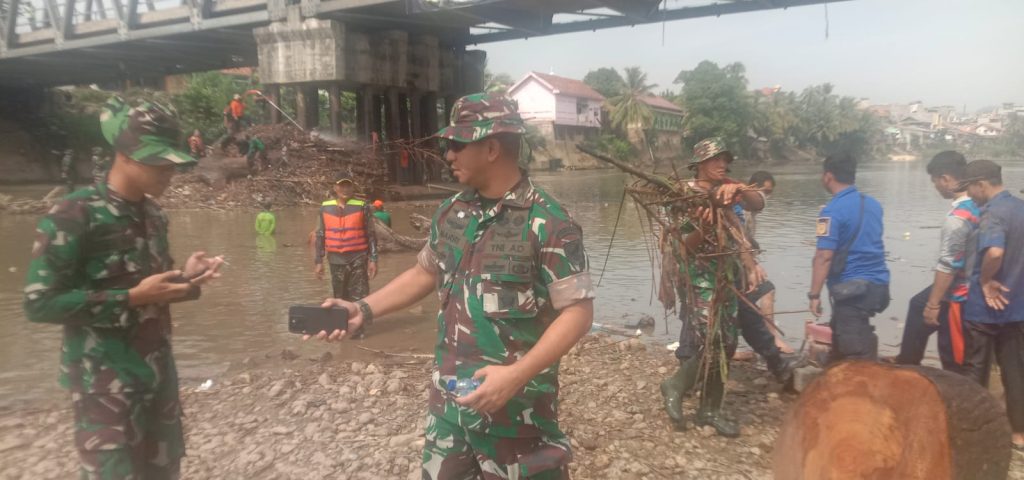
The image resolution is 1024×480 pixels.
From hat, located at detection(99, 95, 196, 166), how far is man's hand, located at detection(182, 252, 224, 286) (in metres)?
0.38

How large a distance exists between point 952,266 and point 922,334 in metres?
0.73

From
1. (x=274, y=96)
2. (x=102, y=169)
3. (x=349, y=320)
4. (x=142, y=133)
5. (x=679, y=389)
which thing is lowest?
(x=679, y=389)

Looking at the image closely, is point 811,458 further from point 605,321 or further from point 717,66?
point 717,66

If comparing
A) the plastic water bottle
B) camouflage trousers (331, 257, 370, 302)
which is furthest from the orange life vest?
the plastic water bottle

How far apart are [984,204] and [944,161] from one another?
0.39m

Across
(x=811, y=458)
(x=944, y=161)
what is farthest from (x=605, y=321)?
(x=811, y=458)

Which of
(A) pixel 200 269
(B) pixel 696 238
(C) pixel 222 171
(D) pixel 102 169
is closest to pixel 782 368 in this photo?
(B) pixel 696 238

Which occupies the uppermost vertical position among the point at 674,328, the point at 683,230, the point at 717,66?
the point at 717,66

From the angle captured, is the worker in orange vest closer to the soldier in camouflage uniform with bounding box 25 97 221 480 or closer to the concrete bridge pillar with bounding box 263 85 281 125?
the soldier in camouflage uniform with bounding box 25 97 221 480

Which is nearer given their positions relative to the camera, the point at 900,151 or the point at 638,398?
the point at 638,398

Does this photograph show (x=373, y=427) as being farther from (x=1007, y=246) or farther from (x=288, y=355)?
(x=1007, y=246)

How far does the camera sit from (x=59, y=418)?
419 cm

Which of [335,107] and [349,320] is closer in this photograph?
[349,320]

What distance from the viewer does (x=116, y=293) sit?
212cm
